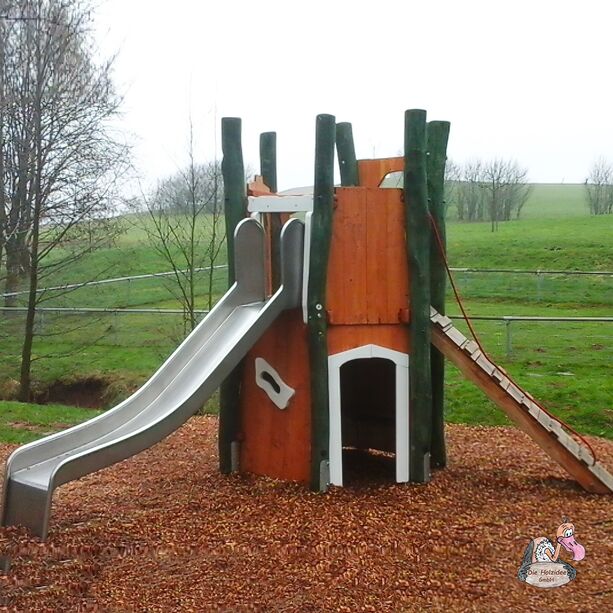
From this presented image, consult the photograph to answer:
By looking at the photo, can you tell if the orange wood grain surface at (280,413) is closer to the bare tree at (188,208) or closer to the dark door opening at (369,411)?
the dark door opening at (369,411)

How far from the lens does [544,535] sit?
553 cm

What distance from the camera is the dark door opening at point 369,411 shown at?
26.5 feet

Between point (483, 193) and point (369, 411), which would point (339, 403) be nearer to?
point (369, 411)

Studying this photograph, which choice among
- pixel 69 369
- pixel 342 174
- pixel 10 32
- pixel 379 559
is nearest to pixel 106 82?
pixel 10 32

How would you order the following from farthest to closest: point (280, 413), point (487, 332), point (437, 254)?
point (487, 332), point (437, 254), point (280, 413)

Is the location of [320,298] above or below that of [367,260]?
below

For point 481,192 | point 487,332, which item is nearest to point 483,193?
point 481,192

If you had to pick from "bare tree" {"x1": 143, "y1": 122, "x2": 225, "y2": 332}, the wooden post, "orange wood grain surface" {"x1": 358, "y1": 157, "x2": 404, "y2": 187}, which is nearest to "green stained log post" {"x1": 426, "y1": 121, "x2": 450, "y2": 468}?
"orange wood grain surface" {"x1": 358, "y1": 157, "x2": 404, "y2": 187}

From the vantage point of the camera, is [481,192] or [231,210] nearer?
[231,210]

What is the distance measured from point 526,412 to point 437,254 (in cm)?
154

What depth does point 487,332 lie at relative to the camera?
1555 centimetres

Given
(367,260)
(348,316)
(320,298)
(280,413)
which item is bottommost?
(280,413)

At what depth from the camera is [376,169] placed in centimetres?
754

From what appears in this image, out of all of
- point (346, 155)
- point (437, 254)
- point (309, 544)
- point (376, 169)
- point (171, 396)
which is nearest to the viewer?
point (309, 544)
